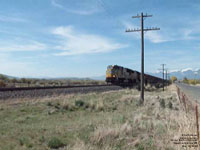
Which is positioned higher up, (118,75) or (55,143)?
(118,75)

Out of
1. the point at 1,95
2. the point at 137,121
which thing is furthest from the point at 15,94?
the point at 137,121

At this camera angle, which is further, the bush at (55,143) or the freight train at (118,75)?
the freight train at (118,75)

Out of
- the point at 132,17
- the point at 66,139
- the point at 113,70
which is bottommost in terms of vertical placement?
the point at 66,139

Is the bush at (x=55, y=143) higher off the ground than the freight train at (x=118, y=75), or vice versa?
the freight train at (x=118, y=75)

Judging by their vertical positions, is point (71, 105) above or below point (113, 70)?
below

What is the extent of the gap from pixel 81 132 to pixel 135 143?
8.63ft

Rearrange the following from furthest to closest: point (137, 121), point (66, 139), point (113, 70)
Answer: point (113, 70)
point (137, 121)
point (66, 139)

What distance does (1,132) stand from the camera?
9.59 metres

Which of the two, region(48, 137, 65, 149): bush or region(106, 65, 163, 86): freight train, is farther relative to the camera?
region(106, 65, 163, 86): freight train

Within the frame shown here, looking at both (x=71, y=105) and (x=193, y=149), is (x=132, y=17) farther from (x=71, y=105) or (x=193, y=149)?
(x=193, y=149)

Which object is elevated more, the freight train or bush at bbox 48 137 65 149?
the freight train

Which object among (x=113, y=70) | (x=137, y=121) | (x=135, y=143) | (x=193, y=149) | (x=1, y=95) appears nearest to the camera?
(x=193, y=149)

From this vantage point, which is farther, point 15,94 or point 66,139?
point 15,94

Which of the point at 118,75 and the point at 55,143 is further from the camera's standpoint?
the point at 118,75
